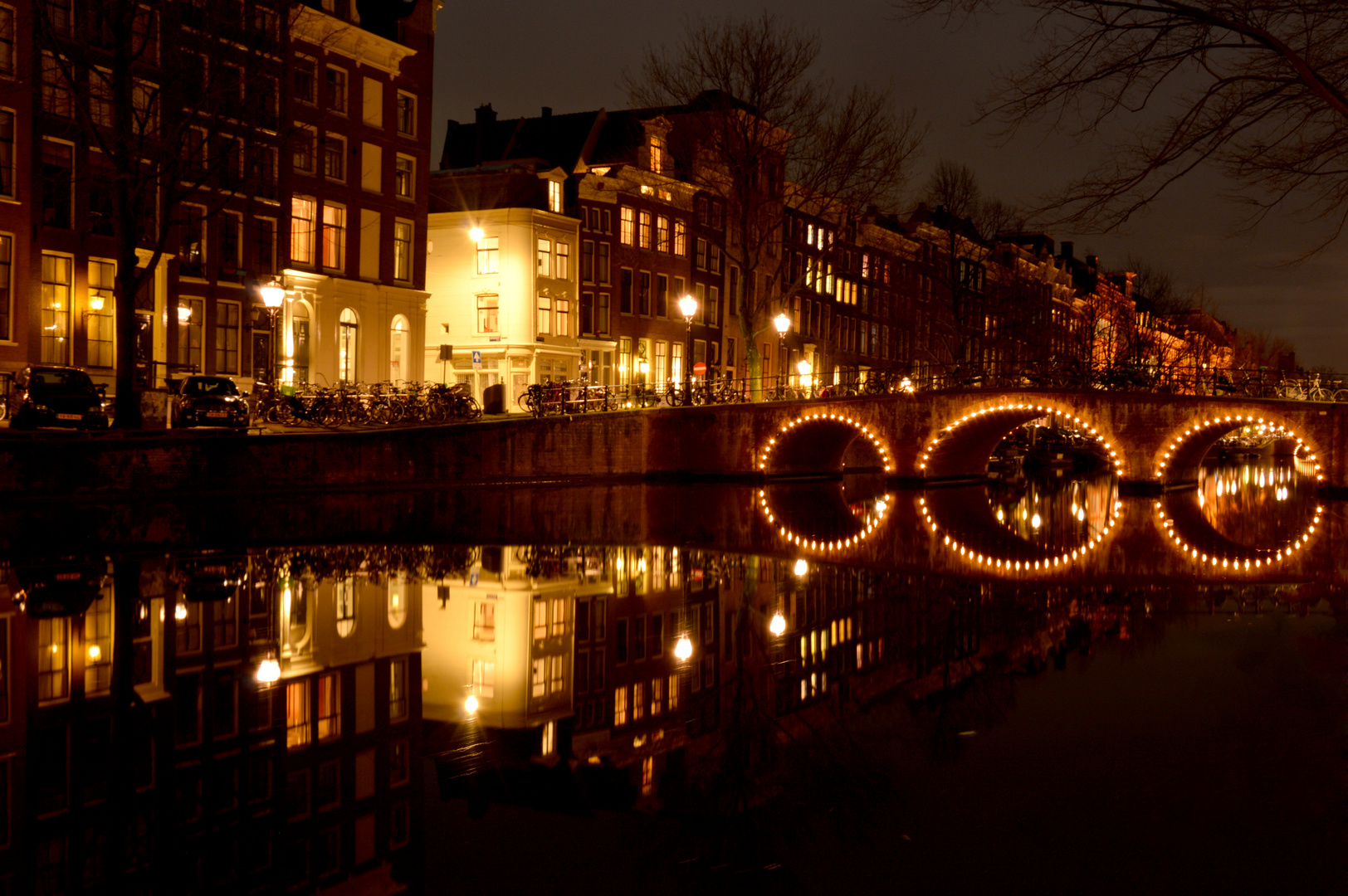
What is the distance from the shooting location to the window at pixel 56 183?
31547 millimetres

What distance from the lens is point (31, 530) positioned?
64.1 feet

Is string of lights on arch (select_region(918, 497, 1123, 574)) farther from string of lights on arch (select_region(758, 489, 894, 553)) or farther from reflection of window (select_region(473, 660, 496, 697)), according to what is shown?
reflection of window (select_region(473, 660, 496, 697))

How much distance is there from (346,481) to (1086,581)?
17.7m

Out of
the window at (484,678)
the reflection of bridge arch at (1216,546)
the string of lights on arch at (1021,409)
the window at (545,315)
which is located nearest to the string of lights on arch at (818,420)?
the string of lights on arch at (1021,409)

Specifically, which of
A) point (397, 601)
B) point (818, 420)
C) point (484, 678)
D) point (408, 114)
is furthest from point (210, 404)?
point (484, 678)

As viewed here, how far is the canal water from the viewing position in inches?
236

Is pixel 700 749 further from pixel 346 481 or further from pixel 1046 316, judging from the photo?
pixel 1046 316

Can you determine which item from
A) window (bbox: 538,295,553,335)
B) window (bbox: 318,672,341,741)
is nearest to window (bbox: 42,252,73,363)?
window (bbox: 538,295,553,335)

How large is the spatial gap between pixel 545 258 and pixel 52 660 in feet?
133

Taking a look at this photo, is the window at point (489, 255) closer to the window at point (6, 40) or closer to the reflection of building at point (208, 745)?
the window at point (6, 40)

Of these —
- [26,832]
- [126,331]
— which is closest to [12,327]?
[126,331]

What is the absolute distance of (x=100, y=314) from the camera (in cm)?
3284

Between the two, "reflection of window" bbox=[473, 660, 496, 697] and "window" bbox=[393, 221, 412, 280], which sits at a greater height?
"window" bbox=[393, 221, 412, 280]

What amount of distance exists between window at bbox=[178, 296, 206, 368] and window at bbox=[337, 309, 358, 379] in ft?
16.2
